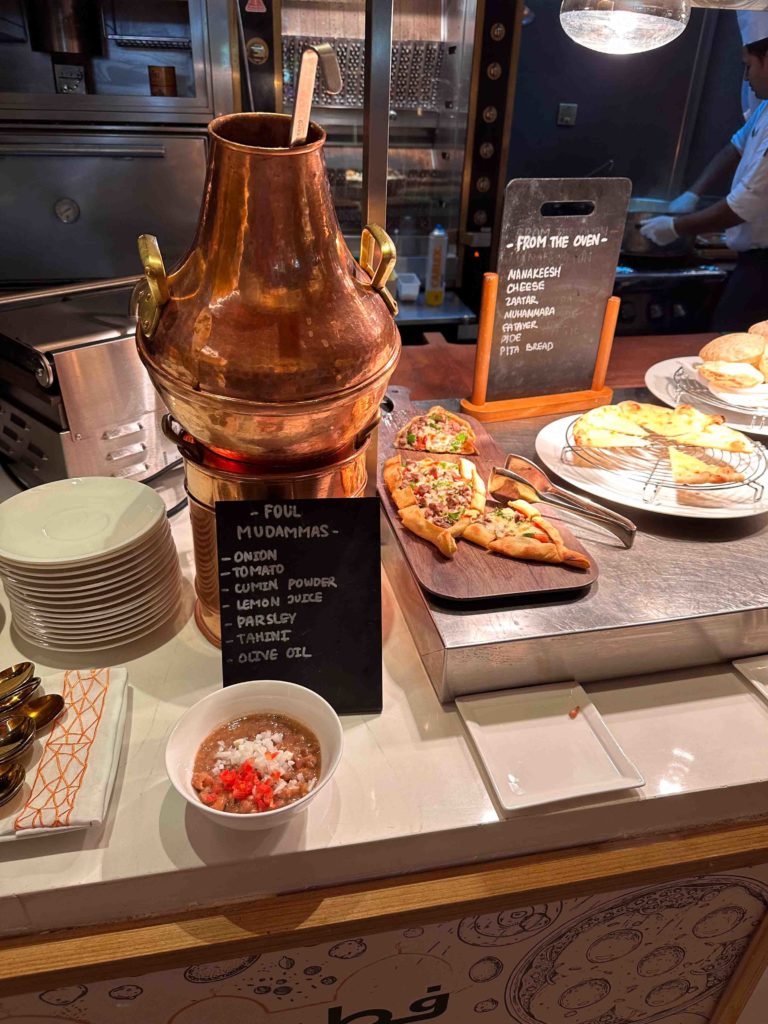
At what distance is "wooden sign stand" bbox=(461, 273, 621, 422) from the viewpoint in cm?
144

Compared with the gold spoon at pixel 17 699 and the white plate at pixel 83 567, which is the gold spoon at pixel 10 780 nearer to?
the gold spoon at pixel 17 699

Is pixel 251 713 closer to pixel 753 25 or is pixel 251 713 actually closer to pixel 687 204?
pixel 753 25

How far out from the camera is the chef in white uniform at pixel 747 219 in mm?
3473

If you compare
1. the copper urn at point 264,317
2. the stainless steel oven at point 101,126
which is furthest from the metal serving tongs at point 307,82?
the stainless steel oven at point 101,126

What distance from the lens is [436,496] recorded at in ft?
3.79

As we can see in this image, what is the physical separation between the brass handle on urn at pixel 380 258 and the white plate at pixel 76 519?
42 centimetres

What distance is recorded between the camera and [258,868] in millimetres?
789

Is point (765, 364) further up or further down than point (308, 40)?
further down

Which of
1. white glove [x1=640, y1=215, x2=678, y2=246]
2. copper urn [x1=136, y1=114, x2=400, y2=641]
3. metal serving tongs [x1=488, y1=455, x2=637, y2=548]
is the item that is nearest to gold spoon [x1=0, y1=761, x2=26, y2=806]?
copper urn [x1=136, y1=114, x2=400, y2=641]

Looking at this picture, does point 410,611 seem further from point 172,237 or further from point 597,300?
point 172,237

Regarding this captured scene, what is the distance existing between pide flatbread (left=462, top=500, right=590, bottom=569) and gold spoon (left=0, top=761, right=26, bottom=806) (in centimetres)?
64

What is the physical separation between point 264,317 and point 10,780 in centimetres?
56

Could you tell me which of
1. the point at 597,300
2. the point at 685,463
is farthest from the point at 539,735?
the point at 597,300

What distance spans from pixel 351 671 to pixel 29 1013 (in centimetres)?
52
